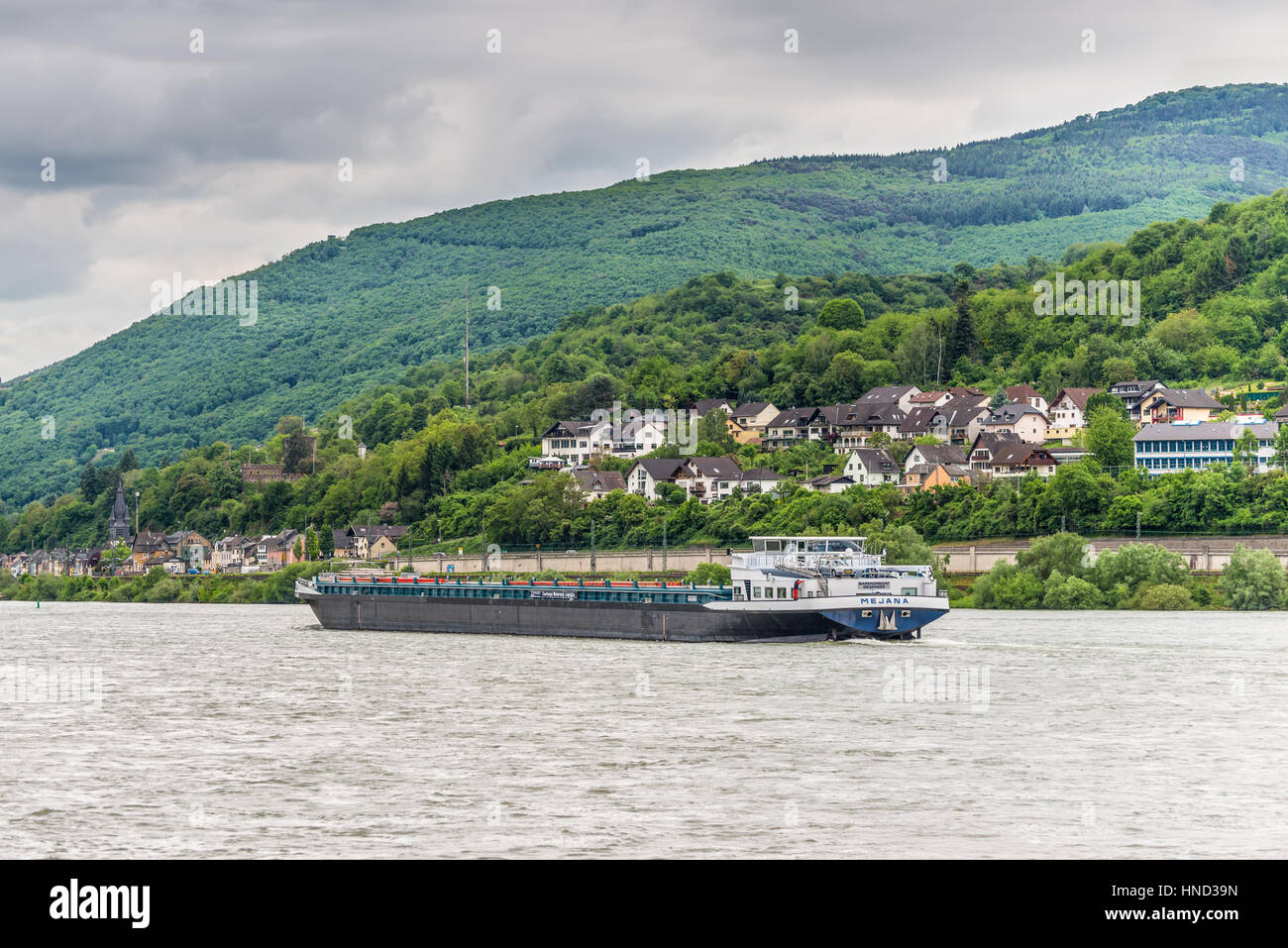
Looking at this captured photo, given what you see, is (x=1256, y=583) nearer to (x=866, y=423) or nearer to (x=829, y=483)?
(x=829, y=483)

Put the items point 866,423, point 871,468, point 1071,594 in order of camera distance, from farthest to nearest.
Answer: point 866,423 → point 871,468 → point 1071,594

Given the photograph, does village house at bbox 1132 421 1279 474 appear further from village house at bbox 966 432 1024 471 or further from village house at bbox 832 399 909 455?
village house at bbox 832 399 909 455

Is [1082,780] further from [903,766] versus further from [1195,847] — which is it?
[1195,847]

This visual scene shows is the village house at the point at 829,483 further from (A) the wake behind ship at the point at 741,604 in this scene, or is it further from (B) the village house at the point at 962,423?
(A) the wake behind ship at the point at 741,604

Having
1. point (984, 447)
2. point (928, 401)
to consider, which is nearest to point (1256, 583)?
point (984, 447)

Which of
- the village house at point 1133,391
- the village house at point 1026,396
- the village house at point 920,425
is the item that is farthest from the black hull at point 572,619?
the village house at point 1133,391

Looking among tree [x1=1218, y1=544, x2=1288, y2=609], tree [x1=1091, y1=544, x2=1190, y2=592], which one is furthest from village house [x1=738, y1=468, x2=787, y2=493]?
tree [x1=1218, y1=544, x2=1288, y2=609]

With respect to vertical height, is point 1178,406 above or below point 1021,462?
above

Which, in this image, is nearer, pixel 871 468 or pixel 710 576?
pixel 710 576
